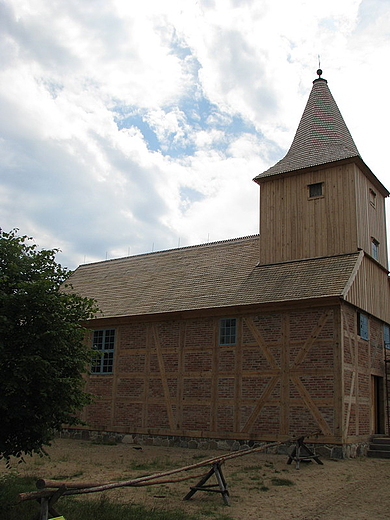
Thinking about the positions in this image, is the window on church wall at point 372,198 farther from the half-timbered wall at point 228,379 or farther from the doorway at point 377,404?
the doorway at point 377,404

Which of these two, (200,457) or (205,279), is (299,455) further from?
(205,279)

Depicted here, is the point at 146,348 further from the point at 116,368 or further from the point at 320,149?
the point at 320,149

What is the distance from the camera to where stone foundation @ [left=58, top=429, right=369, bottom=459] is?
1537 centimetres

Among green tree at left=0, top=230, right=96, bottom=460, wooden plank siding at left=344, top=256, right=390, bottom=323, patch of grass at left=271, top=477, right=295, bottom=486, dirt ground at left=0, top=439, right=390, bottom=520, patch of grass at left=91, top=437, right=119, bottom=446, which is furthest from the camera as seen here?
patch of grass at left=91, top=437, right=119, bottom=446

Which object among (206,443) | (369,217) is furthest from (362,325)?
(206,443)

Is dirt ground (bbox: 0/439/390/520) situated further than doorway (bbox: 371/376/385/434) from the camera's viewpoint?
No

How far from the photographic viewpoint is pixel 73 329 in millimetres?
10016

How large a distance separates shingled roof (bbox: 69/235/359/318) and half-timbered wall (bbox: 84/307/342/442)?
67 cm

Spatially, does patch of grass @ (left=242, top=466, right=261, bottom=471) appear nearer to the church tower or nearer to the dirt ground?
the dirt ground

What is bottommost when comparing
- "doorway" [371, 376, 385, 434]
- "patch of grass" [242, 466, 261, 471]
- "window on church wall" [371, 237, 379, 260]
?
"patch of grass" [242, 466, 261, 471]

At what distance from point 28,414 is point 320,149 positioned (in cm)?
1566

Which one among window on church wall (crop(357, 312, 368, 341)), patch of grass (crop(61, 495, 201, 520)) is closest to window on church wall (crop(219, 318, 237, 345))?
window on church wall (crop(357, 312, 368, 341))

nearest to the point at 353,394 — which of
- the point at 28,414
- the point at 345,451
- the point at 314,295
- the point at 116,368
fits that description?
the point at 345,451

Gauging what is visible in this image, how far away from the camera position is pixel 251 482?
12.4 metres
